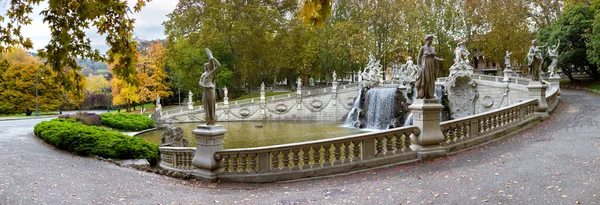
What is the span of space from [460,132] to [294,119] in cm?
2931

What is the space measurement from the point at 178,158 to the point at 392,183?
7.14 metres

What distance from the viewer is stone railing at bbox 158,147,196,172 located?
37.0ft

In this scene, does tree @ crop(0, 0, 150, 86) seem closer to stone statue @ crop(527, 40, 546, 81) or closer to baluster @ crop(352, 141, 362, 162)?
baluster @ crop(352, 141, 362, 162)

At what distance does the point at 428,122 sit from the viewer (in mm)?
9758

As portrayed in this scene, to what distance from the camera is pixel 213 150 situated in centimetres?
949

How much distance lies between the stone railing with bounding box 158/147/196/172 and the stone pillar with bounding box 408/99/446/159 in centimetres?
626

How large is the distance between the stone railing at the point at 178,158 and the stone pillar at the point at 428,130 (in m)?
6.26

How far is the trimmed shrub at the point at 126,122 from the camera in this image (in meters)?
24.7

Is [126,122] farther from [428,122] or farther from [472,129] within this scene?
[472,129]

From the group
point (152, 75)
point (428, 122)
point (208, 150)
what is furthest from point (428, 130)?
point (152, 75)

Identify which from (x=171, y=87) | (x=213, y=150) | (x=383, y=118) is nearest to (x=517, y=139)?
(x=213, y=150)

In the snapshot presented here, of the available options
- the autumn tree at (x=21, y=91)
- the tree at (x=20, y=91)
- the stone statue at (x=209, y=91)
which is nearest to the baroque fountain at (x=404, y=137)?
the stone statue at (x=209, y=91)

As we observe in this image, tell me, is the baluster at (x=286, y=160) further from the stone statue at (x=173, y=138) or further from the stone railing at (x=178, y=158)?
the stone statue at (x=173, y=138)

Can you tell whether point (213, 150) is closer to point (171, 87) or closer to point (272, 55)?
point (272, 55)
